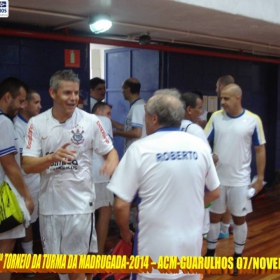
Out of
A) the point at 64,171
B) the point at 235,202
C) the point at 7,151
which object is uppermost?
the point at 7,151

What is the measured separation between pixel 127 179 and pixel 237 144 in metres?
1.96

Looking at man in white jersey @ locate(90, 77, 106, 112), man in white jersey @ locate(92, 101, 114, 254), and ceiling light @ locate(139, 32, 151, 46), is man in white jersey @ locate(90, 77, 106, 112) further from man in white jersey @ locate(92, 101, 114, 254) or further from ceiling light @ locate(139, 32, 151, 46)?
man in white jersey @ locate(92, 101, 114, 254)

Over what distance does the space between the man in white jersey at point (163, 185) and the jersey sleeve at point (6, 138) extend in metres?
0.92

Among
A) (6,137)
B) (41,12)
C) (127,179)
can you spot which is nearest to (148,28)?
(41,12)

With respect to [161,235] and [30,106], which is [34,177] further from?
[161,235]

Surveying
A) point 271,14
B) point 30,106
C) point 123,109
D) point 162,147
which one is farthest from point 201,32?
point 162,147

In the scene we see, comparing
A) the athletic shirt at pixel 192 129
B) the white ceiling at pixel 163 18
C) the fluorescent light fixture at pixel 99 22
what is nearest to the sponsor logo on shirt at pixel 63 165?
the athletic shirt at pixel 192 129

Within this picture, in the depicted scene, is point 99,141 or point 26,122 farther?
point 26,122

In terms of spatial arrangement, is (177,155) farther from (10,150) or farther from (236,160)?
(236,160)

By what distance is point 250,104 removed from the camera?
273 inches

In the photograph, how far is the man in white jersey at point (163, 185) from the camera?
1.95 m

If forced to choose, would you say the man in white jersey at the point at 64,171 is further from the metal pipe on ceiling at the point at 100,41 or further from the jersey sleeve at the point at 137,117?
the jersey sleeve at the point at 137,117

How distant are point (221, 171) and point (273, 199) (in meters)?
3.13

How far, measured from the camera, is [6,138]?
256cm
